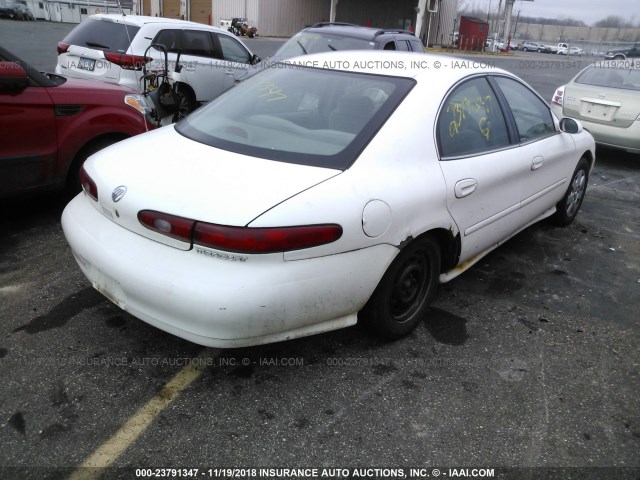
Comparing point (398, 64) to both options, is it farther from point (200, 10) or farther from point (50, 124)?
point (200, 10)

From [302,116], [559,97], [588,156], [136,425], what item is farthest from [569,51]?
[136,425]

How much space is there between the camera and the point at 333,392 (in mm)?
2684

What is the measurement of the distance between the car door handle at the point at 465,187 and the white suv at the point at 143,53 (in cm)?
579

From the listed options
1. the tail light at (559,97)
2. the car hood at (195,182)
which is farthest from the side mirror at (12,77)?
the tail light at (559,97)

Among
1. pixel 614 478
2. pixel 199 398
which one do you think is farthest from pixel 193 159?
pixel 614 478

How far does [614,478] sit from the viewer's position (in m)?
2.28

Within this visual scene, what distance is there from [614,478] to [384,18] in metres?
41.2

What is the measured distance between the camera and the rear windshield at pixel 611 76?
7.86 meters

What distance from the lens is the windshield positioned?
7984mm

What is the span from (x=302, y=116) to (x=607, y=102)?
20.0ft

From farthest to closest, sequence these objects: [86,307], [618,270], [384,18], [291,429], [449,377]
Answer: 1. [384,18]
2. [618,270]
3. [86,307]
4. [449,377]
5. [291,429]

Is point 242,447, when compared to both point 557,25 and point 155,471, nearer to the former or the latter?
point 155,471

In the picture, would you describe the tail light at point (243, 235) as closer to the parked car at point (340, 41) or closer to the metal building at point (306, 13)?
the parked car at point (340, 41)

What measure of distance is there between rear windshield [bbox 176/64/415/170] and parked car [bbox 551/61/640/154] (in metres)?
5.63
